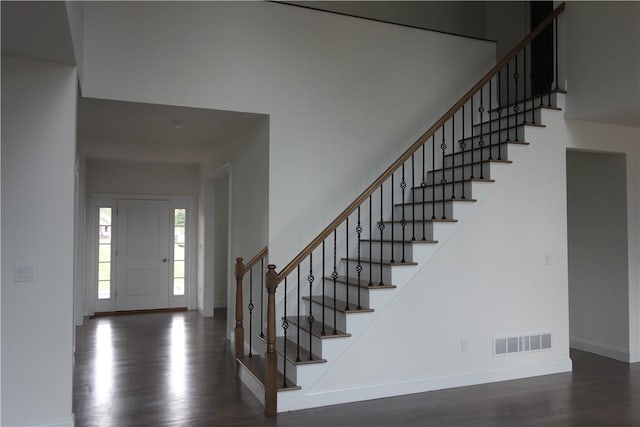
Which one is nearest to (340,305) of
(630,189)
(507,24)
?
(630,189)

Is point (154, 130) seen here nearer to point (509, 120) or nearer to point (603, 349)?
point (509, 120)

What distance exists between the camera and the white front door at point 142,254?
8109 millimetres

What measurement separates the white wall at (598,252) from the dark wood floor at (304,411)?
1.18ft

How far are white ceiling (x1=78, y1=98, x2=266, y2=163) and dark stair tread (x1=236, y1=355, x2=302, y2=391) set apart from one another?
7.87ft

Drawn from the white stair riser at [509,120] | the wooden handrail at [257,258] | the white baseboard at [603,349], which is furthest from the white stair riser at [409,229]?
the white baseboard at [603,349]

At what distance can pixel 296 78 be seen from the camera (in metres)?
5.00

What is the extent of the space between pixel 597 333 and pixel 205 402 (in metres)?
4.51

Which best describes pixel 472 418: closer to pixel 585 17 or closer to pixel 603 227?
pixel 603 227

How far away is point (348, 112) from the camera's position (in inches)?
207

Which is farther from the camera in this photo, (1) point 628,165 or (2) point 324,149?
(1) point 628,165

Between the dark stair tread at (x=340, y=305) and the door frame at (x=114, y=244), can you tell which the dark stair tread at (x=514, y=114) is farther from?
the door frame at (x=114, y=244)

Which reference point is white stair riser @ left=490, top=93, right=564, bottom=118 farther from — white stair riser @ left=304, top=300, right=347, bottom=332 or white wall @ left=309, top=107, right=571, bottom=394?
white stair riser @ left=304, top=300, right=347, bottom=332

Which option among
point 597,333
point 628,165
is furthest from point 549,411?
point 628,165

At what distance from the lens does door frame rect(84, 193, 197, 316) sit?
7812 mm
